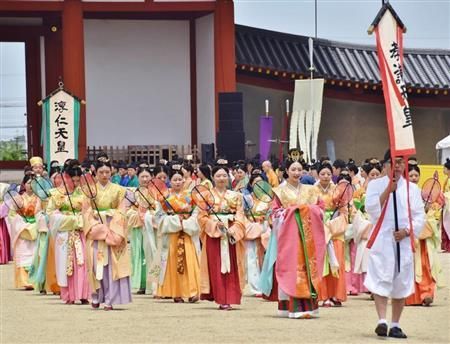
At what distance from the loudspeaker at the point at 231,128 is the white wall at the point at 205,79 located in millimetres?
2297

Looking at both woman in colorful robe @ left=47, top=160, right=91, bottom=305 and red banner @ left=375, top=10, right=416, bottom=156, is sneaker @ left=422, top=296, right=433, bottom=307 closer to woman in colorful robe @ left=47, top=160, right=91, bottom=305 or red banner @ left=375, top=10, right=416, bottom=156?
red banner @ left=375, top=10, right=416, bottom=156

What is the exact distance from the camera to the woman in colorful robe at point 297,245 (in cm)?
1245

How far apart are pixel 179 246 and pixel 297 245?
1952 millimetres

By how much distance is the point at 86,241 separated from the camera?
13875mm

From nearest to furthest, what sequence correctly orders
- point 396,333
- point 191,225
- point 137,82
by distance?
1. point 396,333
2. point 191,225
3. point 137,82

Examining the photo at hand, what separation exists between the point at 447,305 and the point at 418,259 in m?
0.65

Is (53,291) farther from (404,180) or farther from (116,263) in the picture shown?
(404,180)

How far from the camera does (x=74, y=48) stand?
27.2 m

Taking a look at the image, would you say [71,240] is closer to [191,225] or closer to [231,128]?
[191,225]

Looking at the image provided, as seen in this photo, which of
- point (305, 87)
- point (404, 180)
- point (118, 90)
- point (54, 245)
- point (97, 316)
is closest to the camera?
point (404, 180)

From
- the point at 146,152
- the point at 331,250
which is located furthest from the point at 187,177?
the point at 146,152

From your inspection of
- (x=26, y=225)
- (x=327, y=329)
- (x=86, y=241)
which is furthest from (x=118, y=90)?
(x=327, y=329)

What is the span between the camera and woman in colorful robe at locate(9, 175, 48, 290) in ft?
55.1

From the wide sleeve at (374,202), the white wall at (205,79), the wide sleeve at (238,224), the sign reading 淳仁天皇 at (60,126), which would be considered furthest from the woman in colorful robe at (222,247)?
the white wall at (205,79)
